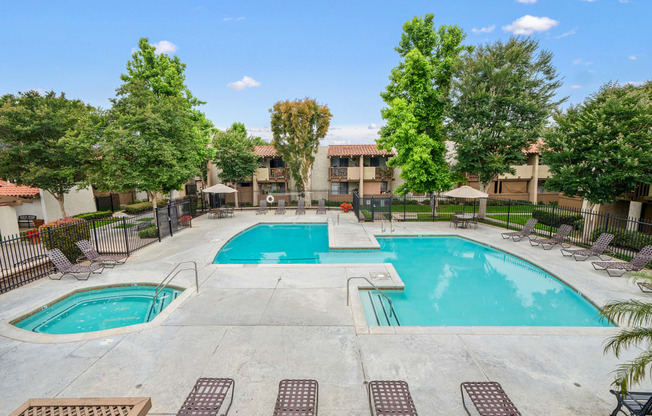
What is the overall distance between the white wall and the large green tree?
1007 inches

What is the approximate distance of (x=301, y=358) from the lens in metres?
5.66

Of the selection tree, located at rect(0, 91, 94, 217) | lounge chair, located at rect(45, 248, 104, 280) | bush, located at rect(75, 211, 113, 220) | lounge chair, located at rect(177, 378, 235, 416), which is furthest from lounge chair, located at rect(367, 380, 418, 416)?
bush, located at rect(75, 211, 113, 220)

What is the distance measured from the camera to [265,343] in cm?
618

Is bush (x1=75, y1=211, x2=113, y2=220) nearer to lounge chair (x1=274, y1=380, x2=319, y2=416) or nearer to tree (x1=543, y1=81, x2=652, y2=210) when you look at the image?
lounge chair (x1=274, y1=380, x2=319, y2=416)

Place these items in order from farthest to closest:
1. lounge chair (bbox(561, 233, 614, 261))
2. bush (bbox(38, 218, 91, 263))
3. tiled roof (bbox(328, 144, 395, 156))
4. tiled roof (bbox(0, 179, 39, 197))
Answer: tiled roof (bbox(328, 144, 395, 156)), tiled roof (bbox(0, 179, 39, 197)), lounge chair (bbox(561, 233, 614, 261)), bush (bbox(38, 218, 91, 263))

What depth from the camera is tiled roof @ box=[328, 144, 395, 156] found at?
1244 inches

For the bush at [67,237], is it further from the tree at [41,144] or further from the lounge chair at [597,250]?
the lounge chair at [597,250]

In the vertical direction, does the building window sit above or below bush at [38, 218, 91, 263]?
above

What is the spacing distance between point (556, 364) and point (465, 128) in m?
16.7

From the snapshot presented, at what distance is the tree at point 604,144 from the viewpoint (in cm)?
1179

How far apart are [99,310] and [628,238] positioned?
2037 cm

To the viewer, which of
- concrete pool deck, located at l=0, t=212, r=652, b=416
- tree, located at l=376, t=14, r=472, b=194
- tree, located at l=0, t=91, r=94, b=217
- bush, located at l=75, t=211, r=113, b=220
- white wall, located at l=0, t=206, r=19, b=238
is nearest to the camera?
concrete pool deck, located at l=0, t=212, r=652, b=416

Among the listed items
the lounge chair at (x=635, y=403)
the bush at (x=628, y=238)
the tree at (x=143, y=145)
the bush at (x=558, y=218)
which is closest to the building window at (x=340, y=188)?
the tree at (x=143, y=145)

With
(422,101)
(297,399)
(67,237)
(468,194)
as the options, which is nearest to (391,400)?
(297,399)
